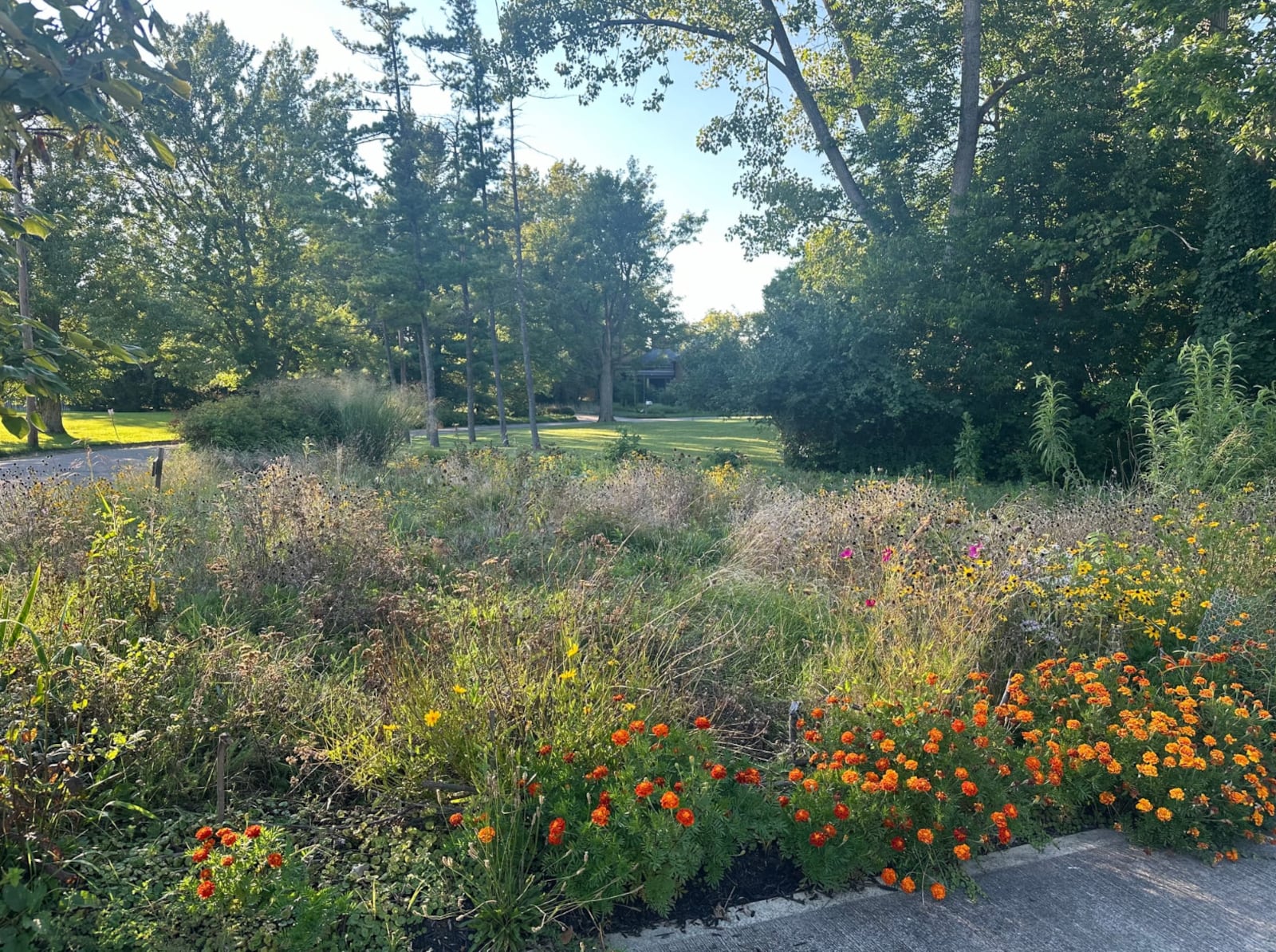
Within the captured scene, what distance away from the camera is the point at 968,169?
12.8 meters

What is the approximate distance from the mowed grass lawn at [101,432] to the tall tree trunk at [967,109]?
13947mm

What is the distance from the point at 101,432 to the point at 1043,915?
22.4 metres

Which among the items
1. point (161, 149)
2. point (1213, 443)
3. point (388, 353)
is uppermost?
point (388, 353)

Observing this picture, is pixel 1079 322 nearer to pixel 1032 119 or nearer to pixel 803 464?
pixel 1032 119

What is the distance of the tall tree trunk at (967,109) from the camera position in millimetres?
12023

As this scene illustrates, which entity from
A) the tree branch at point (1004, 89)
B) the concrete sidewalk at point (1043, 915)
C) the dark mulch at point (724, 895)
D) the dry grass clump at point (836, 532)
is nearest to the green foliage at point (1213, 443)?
the dry grass clump at point (836, 532)

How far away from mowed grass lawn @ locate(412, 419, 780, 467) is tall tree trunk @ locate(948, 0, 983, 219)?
17.5 ft

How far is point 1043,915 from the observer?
220 centimetres

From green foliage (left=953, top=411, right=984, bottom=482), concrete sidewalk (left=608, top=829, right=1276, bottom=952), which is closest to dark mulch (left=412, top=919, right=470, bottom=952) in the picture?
concrete sidewalk (left=608, top=829, right=1276, bottom=952)

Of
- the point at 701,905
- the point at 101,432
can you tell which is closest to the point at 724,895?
the point at 701,905

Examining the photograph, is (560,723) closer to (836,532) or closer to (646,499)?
(836,532)

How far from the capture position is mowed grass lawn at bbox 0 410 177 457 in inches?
582

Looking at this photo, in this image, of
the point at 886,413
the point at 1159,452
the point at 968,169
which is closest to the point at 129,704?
the point at 1159,452

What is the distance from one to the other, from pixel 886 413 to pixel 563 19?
9638mm
